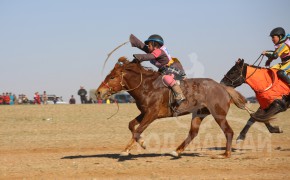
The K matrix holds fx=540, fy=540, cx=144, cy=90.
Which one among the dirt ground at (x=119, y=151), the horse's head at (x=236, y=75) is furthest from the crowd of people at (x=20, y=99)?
the horse's head at (x=236, y=75)

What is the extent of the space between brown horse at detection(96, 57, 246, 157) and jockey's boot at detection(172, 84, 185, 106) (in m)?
0.17

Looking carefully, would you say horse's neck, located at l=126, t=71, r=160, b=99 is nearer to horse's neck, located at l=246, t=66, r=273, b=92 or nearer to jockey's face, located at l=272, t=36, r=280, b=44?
horse's neck, located at l=246, t=66, r=273, b=92

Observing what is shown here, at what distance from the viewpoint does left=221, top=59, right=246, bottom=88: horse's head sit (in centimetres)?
1475

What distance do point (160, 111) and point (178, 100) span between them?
51cm

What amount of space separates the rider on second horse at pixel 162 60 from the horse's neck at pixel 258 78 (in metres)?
2.13

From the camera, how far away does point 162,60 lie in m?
13.1

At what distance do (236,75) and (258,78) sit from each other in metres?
0.90

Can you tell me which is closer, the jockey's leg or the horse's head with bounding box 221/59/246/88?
the jockey's leg

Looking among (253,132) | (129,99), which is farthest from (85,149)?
(129,99)

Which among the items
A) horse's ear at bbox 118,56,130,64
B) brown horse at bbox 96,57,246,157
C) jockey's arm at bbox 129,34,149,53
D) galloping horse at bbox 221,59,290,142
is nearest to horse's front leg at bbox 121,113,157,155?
brown horse at bbox 96,57,246,157

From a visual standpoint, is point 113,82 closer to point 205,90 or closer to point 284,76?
point 205,90

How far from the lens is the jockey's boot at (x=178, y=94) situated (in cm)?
1266

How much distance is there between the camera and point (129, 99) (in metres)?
57.7

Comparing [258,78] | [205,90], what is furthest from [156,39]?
[258,78]
